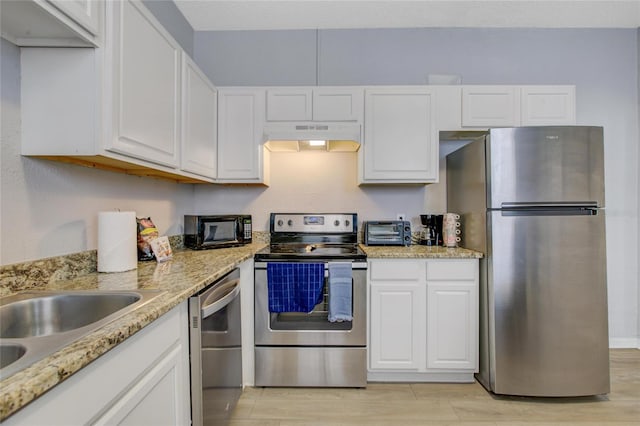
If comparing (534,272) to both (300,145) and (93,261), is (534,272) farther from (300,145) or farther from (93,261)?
(93,261)

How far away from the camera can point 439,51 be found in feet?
8.64

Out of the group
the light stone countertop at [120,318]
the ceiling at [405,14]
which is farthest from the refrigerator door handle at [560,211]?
the light stone countertop at [120,318]

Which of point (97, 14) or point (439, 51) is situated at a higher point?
point (439, 51)

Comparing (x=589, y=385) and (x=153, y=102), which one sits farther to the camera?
(x=589, y=385)

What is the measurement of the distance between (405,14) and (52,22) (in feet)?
7.68

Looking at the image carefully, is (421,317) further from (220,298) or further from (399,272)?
(220,298)

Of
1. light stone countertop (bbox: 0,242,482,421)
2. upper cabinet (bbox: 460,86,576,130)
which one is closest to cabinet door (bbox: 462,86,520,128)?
upper cabinet (bbox: 460,86,576,130)

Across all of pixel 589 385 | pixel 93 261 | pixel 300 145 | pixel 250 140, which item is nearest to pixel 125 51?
pixel 93 261

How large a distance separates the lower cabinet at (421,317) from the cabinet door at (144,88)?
1.45 m

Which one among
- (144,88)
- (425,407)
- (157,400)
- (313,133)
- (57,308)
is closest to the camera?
(157,400)

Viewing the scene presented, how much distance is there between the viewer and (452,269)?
2029 millimetres

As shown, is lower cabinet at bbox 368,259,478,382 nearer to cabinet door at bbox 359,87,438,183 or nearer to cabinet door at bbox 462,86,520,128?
cabinet door at bbox 359,87,438,183

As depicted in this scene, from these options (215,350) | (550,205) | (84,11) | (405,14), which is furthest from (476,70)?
(215,350)

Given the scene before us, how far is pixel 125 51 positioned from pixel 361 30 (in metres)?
2.05
